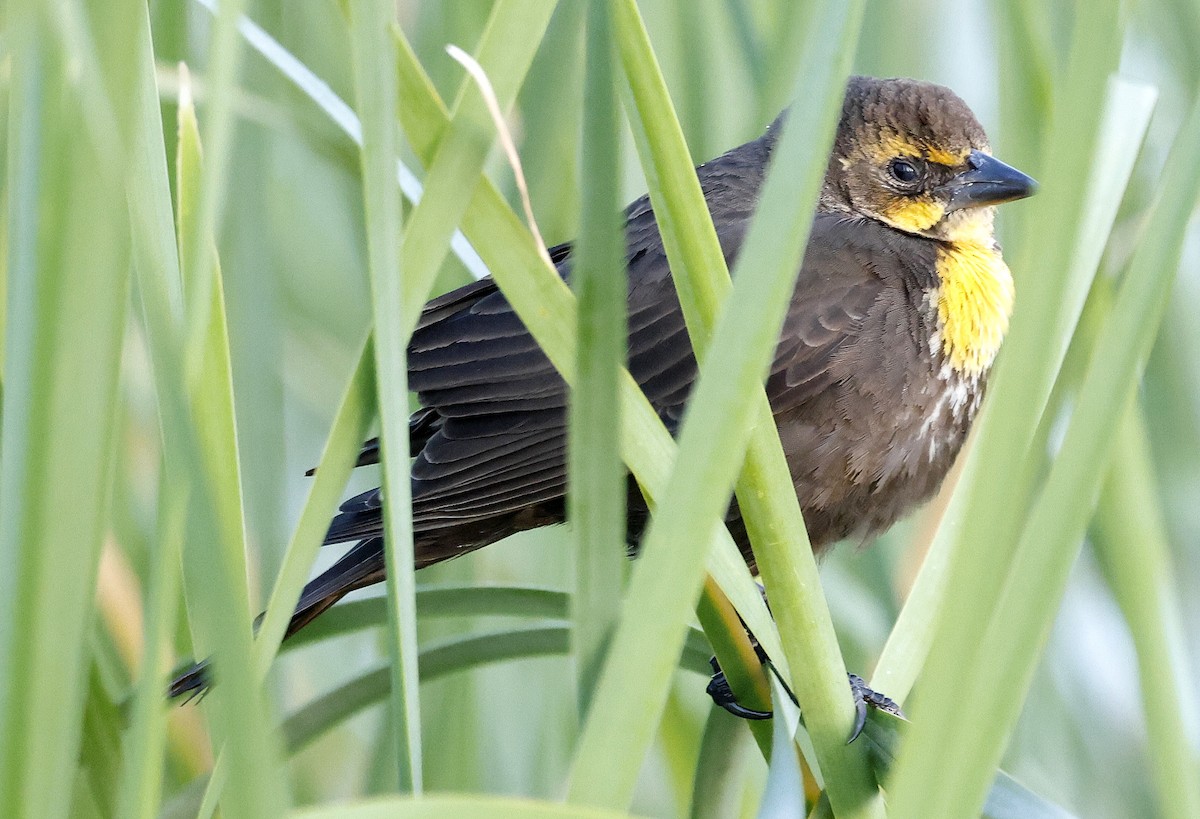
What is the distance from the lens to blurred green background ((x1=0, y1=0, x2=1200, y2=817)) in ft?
4.01

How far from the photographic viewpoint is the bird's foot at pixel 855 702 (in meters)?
0.77

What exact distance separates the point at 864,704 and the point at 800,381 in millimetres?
632

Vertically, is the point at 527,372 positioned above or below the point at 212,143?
below

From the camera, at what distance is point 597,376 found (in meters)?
0.62

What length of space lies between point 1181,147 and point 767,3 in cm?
86

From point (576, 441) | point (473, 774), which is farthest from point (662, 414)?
point (576, 441)

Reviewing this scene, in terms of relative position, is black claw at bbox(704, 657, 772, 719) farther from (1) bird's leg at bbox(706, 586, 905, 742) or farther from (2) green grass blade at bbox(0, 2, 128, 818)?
(2) green grass blade at bbox(0, 2, 128, 818)

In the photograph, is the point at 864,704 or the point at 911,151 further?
the point at 911,151

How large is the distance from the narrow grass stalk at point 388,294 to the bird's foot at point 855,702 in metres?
0.30

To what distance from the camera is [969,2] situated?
6.31ft

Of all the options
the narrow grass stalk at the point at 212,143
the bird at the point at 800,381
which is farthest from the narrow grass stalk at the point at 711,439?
the bird at the point at 800,381

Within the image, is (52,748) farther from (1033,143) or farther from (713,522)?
(1033,143)

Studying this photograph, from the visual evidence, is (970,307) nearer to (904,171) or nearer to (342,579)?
(904,171)

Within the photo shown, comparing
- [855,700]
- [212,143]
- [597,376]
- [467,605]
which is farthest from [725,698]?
[212,143]
